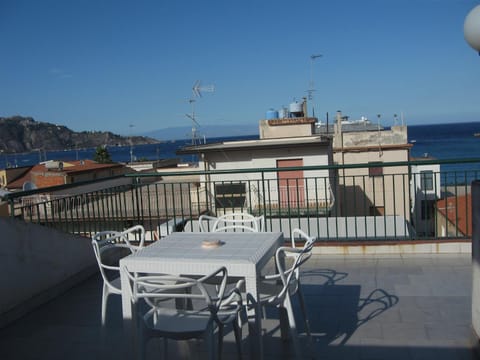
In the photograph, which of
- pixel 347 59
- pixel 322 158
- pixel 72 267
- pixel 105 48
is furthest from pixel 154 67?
pixel 72 267

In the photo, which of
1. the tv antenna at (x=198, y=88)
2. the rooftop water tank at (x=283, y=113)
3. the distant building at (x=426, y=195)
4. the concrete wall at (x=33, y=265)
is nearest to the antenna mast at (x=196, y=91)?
the tv antenna at (x=198, y=88)

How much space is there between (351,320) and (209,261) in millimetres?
1457

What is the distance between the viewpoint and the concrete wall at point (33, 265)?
4.00 meters

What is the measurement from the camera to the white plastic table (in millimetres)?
2750

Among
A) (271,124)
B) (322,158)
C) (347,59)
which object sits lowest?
(322,158)

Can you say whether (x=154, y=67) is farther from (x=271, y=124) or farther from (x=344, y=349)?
(x=344, y=349)

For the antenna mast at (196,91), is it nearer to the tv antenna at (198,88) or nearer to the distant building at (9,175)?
the tv antenna at (198,88)

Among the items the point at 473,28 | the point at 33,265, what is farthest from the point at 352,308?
the point at 33,265

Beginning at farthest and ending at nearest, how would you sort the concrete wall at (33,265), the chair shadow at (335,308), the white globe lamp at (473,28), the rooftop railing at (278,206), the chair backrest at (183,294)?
1. the rooftop railing at (278,206)
2. the concrete wall at (33,265)
3. the chair shadow at (335,308)
4. the white globe lamp at (473,28)
5. the chair backrest at (183,294)

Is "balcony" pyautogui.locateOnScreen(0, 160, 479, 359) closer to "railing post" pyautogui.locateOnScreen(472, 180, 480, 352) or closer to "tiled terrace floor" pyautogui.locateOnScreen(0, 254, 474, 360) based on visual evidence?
"tiled terrace floor" pyautogui.locateOnScreen(0, 254, 474, 360)

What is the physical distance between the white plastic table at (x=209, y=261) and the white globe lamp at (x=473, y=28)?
1734 mm

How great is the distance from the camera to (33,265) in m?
4.32

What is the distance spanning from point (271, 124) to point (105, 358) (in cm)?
2496

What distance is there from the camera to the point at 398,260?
205 inches
